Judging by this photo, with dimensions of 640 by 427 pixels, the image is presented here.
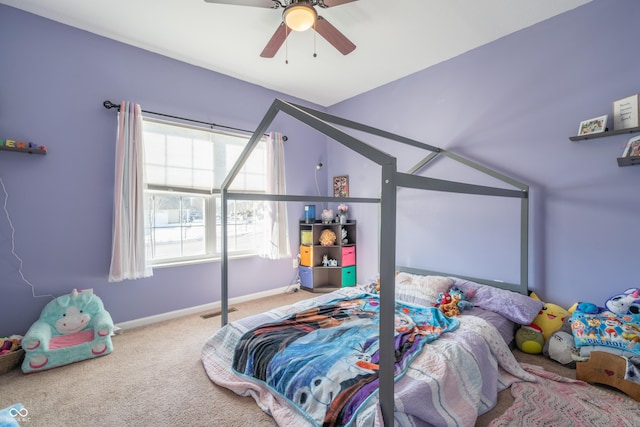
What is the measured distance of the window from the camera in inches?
118

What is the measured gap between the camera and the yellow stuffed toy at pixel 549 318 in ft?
7.30

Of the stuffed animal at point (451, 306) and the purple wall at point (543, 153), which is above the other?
the purple wall at point (543, 153)

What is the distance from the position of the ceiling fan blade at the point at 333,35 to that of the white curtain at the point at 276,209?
1747mm

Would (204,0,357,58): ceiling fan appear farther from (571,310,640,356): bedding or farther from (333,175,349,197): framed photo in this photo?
(571,310,640,356): bedding

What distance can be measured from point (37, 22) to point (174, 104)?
43.9 inches

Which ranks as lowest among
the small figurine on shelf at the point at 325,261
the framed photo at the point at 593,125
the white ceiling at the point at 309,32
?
the small figurine on shelf at the point at 325,261

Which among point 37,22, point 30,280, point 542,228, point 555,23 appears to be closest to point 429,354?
point 542,228

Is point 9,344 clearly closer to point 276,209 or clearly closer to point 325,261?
point 276,209

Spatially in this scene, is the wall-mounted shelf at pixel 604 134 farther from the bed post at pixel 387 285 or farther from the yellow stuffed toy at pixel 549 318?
the bed post at pixel 387 285

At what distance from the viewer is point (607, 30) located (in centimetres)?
218

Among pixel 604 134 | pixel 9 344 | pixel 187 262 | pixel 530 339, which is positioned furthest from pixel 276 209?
pixel 604 134

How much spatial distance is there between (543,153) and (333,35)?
2013 mm

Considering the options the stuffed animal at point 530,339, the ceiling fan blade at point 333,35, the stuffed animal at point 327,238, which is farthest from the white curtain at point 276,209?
the stuffed animal at point 530,339

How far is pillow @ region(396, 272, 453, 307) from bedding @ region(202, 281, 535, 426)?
1.18 ft
